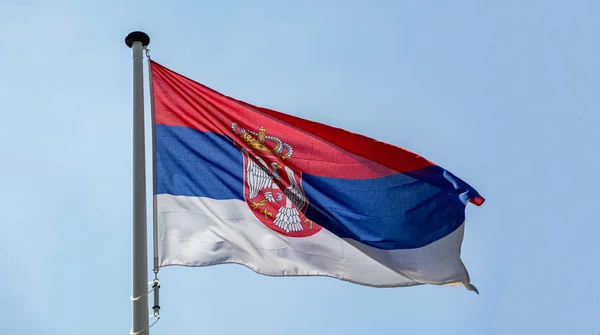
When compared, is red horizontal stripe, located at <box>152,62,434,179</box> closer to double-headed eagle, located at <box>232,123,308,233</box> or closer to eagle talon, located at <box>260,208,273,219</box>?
double-headed eagle, located at <box>232,123,308,233</box>

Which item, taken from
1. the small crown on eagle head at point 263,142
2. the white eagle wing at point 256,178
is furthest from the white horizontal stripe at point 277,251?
the small crown on eagle head at point 263,142

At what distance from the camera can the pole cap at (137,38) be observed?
30.7 feet

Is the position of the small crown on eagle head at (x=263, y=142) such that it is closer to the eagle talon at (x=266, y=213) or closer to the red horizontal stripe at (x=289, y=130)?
the red horizontal stripe at (x=289, y=130)

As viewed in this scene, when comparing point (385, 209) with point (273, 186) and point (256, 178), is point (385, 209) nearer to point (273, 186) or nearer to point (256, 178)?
point (273, 186)

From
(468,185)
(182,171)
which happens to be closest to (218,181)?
(182,171)

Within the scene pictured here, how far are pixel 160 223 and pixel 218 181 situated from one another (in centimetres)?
102

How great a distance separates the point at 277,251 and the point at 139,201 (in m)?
2.31

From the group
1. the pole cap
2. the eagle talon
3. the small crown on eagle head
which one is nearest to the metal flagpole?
the pole cap

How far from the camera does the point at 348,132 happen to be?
421 inches

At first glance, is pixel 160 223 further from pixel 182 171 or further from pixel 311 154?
pixel 311 154

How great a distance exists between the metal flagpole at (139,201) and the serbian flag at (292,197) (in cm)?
65

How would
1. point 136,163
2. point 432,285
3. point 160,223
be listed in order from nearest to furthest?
1. point 136,163
2. point 160,223
3. point 432,285

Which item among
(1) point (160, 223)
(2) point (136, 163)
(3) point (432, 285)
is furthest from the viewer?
(3) point (432, 285)

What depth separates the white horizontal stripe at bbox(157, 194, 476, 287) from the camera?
936 centimetres
